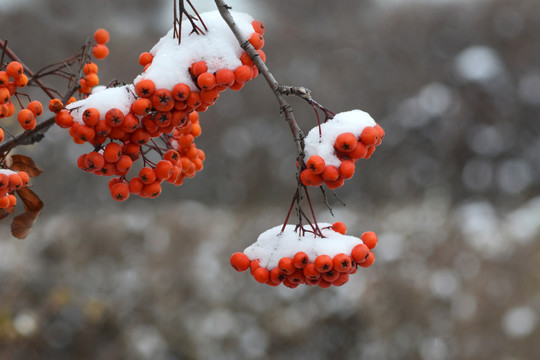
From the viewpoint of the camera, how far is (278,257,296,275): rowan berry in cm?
87

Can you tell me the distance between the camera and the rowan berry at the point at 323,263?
84 centimetres

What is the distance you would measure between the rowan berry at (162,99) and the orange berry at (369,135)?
29cm

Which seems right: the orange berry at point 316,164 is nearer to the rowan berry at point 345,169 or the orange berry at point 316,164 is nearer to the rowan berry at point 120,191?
the rowan berry at point 345,169

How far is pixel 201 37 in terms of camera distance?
880mm

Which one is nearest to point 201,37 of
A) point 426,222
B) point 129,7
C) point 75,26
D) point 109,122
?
point 109,122

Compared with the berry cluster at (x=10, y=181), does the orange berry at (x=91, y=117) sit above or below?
above

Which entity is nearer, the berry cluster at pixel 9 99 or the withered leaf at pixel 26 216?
the berry cluster at pixel 9 99

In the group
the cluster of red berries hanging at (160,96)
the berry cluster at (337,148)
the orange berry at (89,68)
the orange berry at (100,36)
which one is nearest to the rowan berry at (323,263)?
the berry cluster at (337,148)

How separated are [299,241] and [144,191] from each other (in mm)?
272

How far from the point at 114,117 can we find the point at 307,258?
361 mm

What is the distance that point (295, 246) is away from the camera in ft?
2.93

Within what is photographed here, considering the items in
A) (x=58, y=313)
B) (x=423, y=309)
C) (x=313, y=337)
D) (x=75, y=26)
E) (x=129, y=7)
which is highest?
(x=129, y=7)

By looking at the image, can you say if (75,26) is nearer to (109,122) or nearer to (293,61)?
(293,61)

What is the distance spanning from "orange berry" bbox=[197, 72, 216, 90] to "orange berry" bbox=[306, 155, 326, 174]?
18 centimetres
